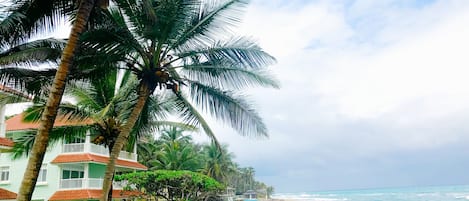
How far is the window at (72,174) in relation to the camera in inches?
1053

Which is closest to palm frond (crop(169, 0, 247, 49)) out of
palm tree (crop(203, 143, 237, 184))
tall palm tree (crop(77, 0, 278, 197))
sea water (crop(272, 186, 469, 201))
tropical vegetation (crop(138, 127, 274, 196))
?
tall palm tree (crop(77, 0, 278, 197))

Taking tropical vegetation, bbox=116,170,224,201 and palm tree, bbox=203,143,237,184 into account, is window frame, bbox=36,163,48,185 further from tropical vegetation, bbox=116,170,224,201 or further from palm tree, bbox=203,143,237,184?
palm tree, bbox=203,143,237,184

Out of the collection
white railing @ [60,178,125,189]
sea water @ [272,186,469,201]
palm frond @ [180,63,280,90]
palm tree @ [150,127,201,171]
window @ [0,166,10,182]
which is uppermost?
palm frond @ [180,63,280,90]

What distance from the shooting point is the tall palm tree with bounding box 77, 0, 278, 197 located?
10000 mm

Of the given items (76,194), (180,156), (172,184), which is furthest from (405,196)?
(76,194)

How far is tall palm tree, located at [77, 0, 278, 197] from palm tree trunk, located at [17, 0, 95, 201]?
168cm

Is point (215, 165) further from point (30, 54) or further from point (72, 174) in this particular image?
point (30, 54)

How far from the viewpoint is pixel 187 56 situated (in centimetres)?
1128

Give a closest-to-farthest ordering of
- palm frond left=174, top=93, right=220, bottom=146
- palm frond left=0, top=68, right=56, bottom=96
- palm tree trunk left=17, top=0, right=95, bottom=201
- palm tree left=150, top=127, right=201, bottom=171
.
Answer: palm tree trunk left=17, top=0, right=95, bottom=201
palm frond left=0, top=68, right=56, bottom=96
palm frond left=174, top=93, right=220, bottom=146
palm tree left=150, top=127, right=201, bottom=171

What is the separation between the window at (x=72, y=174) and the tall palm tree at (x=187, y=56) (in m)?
16.7

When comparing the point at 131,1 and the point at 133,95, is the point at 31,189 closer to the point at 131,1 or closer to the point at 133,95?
the point at 131,1

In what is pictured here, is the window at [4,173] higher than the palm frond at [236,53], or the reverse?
the palm frond at [236,53]

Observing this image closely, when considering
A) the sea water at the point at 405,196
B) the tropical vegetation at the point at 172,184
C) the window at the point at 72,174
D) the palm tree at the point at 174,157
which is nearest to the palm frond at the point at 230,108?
the tropical vegetation at the point at 172,184

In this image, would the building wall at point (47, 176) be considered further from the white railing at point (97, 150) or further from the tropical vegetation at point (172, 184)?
the tropical vegetation at point (172, 184)
